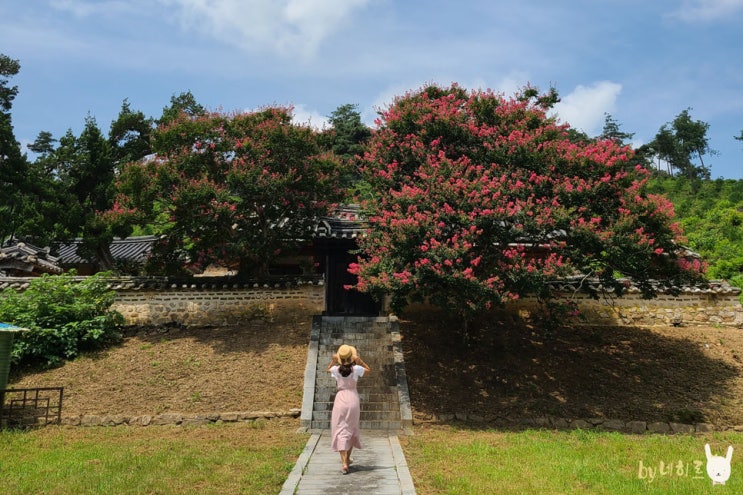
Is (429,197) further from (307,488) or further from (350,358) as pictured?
(307,488)

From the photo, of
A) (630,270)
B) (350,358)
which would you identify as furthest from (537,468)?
(630,270)

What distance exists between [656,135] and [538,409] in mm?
61407

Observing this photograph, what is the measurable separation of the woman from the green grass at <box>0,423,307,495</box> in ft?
2.97

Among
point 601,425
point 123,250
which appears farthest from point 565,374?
point 123,250

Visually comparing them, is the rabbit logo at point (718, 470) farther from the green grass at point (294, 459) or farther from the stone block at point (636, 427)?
the stone block at point (636, 427)

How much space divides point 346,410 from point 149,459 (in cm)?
327

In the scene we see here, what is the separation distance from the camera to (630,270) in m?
12.2

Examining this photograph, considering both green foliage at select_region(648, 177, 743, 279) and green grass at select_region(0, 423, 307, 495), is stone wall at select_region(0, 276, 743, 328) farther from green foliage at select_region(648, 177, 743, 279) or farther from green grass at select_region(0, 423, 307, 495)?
green grass at select_region(0, 423, 307, 495)

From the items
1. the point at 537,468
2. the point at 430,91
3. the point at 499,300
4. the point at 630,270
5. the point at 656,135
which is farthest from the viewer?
the point at 656,135

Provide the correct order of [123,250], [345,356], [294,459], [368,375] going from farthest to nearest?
[123,250] < [368,375] < [294,459] < [345,356]

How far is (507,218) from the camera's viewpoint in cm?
1225

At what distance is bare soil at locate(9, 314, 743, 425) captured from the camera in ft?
39.0

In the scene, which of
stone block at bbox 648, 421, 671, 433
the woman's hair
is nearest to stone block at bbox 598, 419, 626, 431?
stone block at bbox 648, 421, 671, 433

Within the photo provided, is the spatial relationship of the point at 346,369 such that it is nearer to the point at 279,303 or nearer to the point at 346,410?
the point at 346,410
